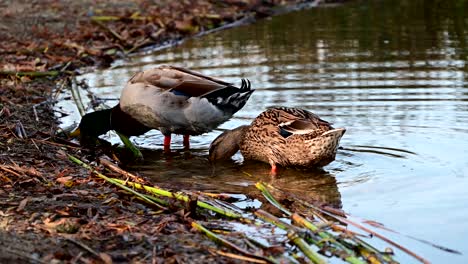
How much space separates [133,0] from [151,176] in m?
9.72

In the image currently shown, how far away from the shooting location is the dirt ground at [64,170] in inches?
193

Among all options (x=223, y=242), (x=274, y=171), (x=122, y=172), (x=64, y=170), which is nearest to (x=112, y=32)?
(x=274, y=171)

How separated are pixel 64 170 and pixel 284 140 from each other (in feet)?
5.86

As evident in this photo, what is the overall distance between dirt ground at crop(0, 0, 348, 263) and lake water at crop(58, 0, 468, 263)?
Result: 0.56m

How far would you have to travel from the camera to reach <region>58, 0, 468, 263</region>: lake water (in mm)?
6320

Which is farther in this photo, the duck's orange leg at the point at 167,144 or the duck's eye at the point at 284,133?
the duck's orange leg at the point at 167,144

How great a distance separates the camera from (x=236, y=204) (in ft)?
20.5

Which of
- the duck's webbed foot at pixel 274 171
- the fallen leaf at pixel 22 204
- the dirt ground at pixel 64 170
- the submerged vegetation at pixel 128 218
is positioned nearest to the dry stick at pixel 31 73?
the dirt ground at pixel 64 170

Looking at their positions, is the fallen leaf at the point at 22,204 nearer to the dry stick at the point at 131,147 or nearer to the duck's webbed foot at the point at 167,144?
the dry stick at the point at 131,147

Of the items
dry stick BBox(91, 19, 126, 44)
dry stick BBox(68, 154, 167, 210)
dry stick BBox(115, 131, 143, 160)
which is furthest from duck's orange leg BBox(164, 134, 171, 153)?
dry stick BBox(91, 19, 126, 44)

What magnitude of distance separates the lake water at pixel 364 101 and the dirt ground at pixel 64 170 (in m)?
0.56

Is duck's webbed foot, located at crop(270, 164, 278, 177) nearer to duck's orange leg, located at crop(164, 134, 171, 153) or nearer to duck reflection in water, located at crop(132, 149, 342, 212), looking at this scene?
duck reflection in water, located at crop(132, 149, 342, 212)

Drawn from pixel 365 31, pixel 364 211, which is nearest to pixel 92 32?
pixel 365 31

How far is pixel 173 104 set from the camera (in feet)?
26.2
